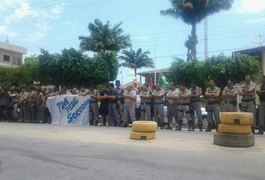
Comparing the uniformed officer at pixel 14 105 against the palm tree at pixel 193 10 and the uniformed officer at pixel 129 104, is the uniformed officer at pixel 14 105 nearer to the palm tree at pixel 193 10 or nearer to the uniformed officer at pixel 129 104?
the uniformed officer at pixel 129 104

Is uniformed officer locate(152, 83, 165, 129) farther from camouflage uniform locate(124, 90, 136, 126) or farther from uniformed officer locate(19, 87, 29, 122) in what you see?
uniformed officer locate(19, 87, 29, 122)

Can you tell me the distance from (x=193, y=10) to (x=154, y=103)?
3400 centimetres

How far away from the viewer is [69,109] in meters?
20.0

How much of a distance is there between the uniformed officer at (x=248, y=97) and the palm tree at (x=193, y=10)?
113 feet

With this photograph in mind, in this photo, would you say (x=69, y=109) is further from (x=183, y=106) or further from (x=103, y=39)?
(x=103, y=39)

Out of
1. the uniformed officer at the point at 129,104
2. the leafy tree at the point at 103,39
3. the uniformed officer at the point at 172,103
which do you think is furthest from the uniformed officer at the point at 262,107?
the leafy tree at the point at 103,39

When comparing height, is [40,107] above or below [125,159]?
above

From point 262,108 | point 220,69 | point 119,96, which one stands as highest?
point 220,69

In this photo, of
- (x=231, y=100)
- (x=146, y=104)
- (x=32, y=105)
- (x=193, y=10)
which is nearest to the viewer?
(x=231, y=100)

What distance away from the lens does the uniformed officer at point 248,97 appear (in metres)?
14.2

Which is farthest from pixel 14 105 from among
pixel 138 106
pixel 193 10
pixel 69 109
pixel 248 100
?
pixel 193 10

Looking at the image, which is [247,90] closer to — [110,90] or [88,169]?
[110,90]

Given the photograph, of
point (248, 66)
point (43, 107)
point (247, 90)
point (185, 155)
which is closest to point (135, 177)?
point (185, 155)

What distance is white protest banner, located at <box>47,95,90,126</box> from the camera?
63.7ft
